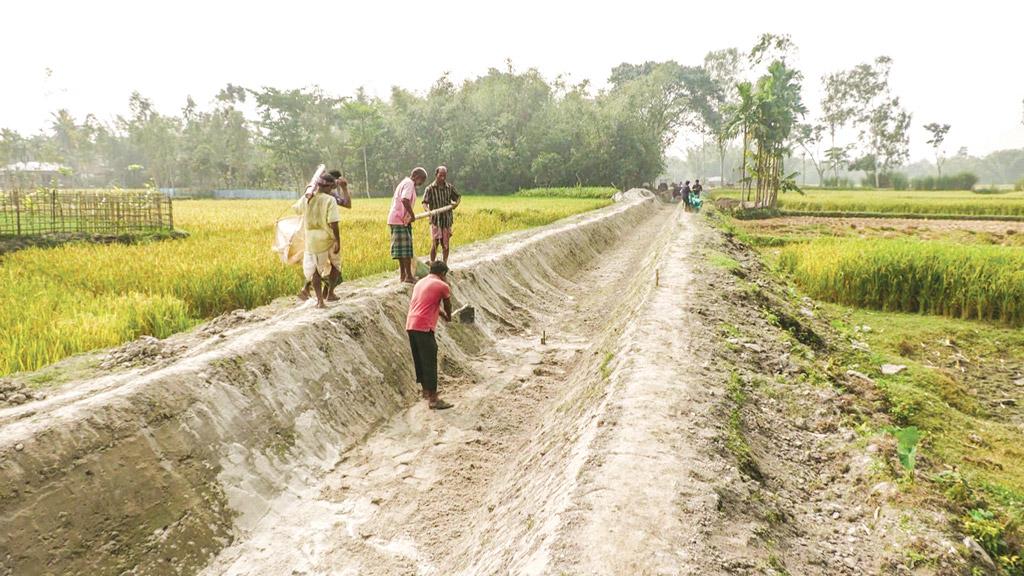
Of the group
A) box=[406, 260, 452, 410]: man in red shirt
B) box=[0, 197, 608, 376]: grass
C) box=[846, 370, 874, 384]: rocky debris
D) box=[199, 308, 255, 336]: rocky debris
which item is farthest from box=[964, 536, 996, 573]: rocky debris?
box=[0, 197, 608, 376]: grass

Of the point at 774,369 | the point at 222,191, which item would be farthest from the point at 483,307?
the point at 222,191

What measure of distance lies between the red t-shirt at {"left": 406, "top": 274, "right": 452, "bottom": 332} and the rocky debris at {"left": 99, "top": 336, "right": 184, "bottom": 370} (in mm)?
2025

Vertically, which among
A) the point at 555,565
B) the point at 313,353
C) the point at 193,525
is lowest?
the point at 193,525

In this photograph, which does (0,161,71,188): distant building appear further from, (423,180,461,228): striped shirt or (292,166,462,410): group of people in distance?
(292,166,462,410): group of people in distance

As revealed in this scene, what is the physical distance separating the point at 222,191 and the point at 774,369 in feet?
191

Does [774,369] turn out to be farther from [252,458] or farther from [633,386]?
[252,458]

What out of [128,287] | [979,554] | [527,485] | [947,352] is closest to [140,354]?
[128,287]

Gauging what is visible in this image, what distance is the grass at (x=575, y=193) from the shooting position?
3847 centimetres

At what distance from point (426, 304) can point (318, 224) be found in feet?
5.59

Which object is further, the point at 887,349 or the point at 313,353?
the point at 887,349

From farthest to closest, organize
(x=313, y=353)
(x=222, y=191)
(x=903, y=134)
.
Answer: (x=903, y=134) → (x=222, y=191) → (x=313, y=353)

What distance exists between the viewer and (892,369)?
6.61 m

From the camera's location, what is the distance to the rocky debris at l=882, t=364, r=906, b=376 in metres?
6.50

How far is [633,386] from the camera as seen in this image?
175 inches
